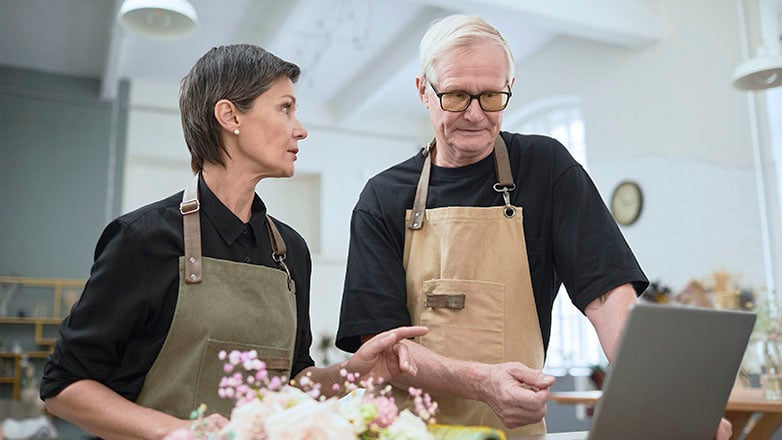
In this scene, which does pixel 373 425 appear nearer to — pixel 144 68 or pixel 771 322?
pixel 771 322

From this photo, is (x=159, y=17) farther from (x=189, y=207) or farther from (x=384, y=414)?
(x=384, y=414)

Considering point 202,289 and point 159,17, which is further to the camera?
point 159,17

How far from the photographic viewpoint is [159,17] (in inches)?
187

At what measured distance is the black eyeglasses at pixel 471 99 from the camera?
173 centimetres

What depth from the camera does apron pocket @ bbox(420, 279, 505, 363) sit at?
172cm

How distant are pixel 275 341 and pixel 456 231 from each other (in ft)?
1.63

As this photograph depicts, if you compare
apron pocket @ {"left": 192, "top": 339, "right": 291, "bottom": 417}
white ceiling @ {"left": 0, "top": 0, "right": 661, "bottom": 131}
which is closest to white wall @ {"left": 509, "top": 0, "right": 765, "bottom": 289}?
white ceiling @ {"left": 0, "top": 0, "right": 661, "bottom": 131}

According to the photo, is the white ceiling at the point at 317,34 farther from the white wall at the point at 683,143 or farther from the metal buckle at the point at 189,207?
the metal buckle at the point at 189,207

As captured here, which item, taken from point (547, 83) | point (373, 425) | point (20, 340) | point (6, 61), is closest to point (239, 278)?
point (373, 425)

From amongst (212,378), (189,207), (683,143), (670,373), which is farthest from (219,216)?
(683,143)

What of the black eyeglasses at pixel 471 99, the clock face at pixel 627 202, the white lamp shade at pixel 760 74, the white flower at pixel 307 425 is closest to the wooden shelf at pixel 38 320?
the clock face at pixel 627 202

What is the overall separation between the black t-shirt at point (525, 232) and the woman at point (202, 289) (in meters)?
0.15

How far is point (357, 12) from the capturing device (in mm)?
7016

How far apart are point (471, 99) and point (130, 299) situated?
33.3 inches
